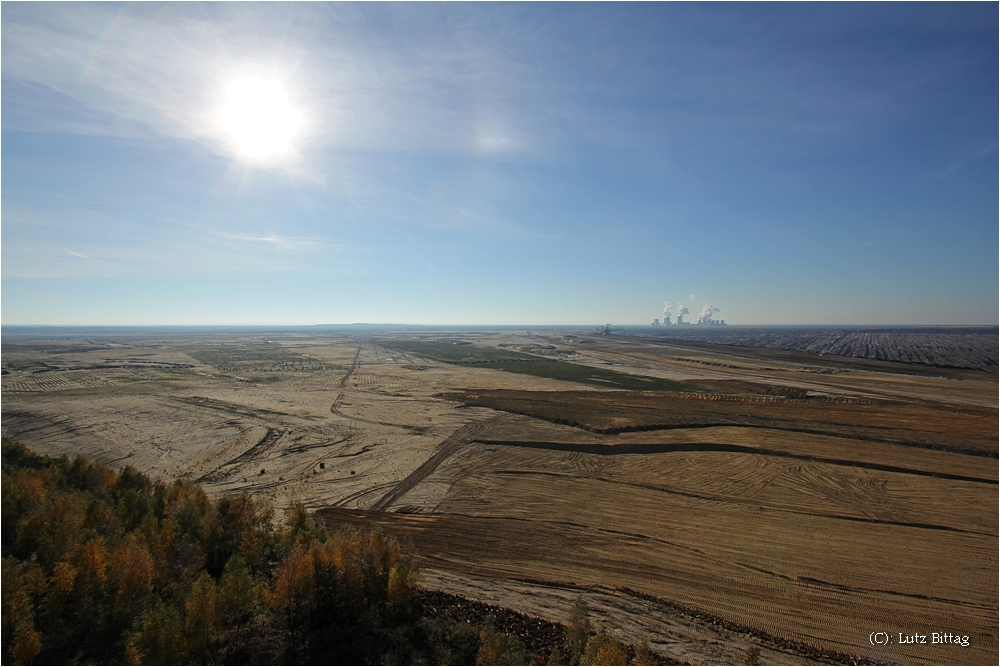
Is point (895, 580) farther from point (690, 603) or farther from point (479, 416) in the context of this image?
point (479, 416)

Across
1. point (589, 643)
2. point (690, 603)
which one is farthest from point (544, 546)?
point (589, 643)

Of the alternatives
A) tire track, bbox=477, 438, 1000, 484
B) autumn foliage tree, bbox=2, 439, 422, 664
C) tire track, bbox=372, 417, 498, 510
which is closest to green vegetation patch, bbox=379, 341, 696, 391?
tire track, bbox=477, 438, 1000, 484

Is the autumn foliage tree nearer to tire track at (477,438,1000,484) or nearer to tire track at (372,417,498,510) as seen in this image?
tire track at (372,417,498,510)

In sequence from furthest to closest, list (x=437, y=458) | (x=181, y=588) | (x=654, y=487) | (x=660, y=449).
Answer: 1. (x=660, y=449)
2. (x=437, y=458)
3. (x=654, y=487)
4. (x=181, y=588)

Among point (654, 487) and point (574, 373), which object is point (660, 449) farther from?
point (574, 373)

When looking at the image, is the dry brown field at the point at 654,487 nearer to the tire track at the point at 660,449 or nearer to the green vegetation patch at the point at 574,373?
the tire track at the point at 660,449

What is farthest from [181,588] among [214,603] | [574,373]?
[574,373]

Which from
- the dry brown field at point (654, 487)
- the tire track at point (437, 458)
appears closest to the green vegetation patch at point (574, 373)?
the dry brown field at point (654, 487)
